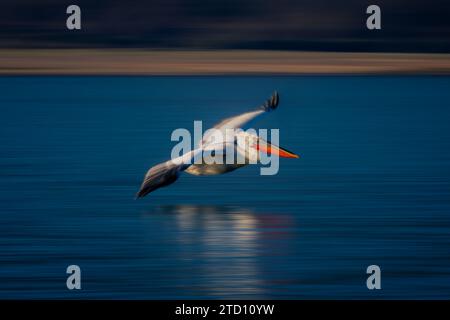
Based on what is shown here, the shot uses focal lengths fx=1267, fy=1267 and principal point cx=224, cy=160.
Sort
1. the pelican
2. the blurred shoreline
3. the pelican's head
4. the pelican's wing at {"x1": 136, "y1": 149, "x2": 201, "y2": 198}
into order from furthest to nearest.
Answer: the blurred shoreline < the pelican's head < the pelican < the pelican's wing at {"x1": 136, "y1": 149, "x2": 201, "y2": 198}

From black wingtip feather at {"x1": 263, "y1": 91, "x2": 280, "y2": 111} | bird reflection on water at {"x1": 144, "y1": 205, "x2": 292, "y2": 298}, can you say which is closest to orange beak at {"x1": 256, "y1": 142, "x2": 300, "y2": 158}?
black wingtip feather at {"x1": 263, "y1": 91, "x2": 280, "y2": 111}

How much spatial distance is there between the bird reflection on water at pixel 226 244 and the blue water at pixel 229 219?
23mm

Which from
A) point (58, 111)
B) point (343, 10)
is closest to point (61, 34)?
point (343, 10)

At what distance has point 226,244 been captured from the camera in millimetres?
14039

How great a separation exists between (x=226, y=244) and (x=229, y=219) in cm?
142

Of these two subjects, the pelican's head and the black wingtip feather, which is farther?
the pelican's head

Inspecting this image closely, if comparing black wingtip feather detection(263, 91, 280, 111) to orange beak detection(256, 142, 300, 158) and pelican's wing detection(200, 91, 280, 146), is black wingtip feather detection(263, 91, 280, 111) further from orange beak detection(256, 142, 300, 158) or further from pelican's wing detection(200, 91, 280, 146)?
orange beak detection(256, 142, 300, 158)

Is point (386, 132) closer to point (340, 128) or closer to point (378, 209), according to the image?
point (340, 128)

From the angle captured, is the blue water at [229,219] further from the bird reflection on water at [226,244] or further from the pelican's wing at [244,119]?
the pelican's wing at [244,119]

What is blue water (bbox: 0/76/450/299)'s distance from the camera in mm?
12531

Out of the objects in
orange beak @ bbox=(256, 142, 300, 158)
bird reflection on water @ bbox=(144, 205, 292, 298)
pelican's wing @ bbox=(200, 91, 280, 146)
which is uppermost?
pelican's wing @ bbox=(200, 91, 280, 146)

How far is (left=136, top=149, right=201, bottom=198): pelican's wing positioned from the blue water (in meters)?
0.56

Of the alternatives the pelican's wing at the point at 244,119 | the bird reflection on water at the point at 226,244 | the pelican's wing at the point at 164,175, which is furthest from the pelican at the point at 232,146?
the bird reflection on water at the point at 226,244

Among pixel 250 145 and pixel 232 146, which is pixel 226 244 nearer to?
pixel 232 146
